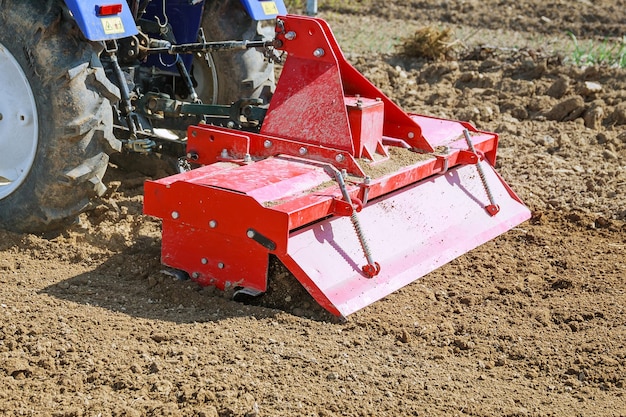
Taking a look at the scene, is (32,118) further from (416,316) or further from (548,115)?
(548,115)

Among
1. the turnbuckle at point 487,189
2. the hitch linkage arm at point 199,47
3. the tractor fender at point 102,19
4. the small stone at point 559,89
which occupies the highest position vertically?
the tractor fender at point 102,19

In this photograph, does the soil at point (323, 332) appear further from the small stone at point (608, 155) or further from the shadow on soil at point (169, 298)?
the small stone at point (608, 155)

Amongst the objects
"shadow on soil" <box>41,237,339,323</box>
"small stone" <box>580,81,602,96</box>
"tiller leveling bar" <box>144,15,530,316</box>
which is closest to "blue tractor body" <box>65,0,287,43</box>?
"tiller leveling bar" <box>144,15,530,316</box>

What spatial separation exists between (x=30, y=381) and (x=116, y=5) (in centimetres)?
182

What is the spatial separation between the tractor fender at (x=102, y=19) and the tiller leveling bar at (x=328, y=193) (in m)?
0.55

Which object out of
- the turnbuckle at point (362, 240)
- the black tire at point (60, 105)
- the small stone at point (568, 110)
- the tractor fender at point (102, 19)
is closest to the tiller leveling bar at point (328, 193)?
the turnbuckle at point (362, 240)

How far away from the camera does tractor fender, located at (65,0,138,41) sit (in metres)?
4.22

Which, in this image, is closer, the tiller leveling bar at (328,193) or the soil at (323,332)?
the soil at (323,332)

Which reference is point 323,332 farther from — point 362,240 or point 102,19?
point 102,19

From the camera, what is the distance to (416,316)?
13.2 feet

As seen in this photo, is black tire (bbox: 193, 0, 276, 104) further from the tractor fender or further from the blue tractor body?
the tractor fender

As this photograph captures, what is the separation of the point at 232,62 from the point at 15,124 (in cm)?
129

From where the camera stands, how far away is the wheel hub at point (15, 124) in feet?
14.8

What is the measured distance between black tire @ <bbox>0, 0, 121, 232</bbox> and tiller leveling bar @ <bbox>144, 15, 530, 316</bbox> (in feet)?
1.45
